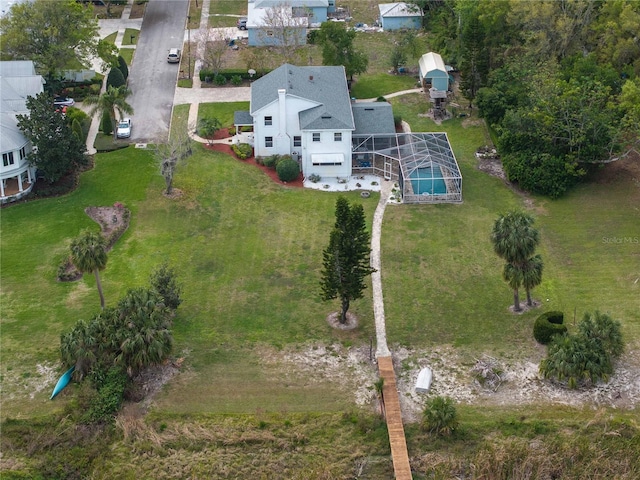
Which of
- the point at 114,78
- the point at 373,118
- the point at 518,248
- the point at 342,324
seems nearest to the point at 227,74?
the point at 114,78

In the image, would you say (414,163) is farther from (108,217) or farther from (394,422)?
(394,422)

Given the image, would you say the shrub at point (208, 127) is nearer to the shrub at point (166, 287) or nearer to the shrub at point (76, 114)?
the shrub at point (76, 114)

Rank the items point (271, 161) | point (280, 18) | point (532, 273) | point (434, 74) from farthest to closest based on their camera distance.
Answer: point (280, 18) < point (434, 74) < point (271, 161) < point (532, 273)

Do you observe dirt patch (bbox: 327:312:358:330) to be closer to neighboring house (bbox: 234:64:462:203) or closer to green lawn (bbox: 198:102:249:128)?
neighboring house (bbox: 234:64:462:203)

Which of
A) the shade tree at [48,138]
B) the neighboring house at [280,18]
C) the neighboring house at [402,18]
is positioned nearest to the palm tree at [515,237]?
the shade tree at [48,138]

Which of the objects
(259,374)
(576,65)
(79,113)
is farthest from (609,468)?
(79,113)

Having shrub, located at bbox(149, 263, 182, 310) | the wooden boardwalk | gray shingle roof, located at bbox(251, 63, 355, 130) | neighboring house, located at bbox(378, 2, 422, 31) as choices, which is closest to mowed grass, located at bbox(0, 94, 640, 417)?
shrub, located at bbox(149, 263, 182, 310)
